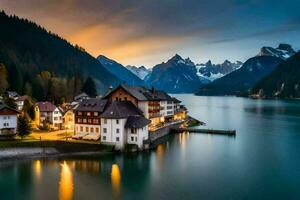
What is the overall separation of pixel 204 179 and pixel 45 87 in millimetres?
80323

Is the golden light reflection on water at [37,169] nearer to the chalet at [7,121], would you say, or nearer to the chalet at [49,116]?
the chalet at [7,121]

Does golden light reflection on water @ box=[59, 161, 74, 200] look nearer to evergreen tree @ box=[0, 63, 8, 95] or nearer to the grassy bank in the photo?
the grassy bank

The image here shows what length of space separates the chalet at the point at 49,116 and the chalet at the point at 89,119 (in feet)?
39.5

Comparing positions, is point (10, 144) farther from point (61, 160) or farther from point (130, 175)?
point (130, 175)

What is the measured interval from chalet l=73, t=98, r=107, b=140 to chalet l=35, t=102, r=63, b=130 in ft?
39.5

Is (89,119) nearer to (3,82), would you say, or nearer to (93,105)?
(93,105)

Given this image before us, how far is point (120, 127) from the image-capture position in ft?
200

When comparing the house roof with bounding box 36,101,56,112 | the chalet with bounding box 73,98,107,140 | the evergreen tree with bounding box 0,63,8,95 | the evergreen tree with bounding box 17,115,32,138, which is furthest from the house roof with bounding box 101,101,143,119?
the evergreen tree with bounding box 0,63,8,95

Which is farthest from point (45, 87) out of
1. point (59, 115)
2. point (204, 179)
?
point (204, 179)

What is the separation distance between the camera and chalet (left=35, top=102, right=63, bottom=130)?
257 ft

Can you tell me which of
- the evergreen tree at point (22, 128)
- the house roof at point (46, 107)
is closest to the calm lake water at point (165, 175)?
the evergreen tree at point (22, 128)

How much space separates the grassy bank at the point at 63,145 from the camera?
5600cm

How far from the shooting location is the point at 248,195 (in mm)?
38719

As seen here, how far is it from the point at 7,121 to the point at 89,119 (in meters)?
15.1
